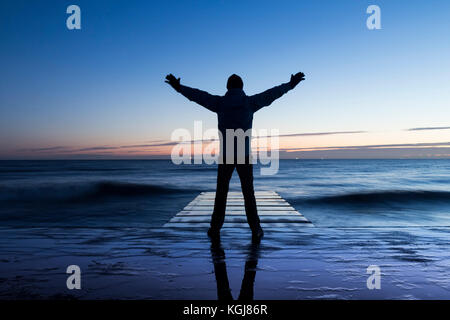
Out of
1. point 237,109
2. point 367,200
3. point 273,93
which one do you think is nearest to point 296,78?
point 273,93

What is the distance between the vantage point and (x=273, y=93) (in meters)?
5.32

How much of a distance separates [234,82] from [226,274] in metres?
3.00

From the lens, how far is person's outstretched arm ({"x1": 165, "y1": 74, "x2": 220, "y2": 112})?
17.0 ft

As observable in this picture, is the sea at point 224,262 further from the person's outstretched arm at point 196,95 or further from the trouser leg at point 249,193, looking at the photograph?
the person's outstretched arm at point 196,95

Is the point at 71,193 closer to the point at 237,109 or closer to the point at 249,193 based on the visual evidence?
the point at 249,193

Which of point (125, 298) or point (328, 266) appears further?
point (328, 266)

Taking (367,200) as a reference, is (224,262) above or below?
above

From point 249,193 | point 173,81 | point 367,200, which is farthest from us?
point 367,200

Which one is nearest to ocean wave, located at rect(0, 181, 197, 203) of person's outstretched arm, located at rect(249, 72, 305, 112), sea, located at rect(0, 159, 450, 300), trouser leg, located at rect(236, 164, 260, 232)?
sea, located at rect(0, 159, 450, 300)

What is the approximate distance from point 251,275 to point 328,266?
35.3 inches

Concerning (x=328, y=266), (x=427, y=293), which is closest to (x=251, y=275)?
(x=328, y=266)

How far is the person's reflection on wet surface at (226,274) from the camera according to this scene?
298cm
